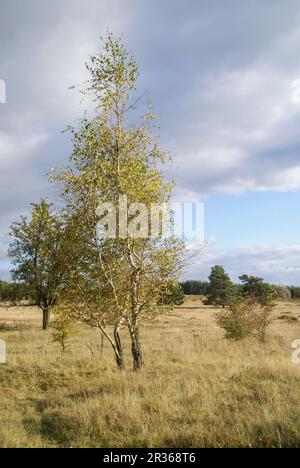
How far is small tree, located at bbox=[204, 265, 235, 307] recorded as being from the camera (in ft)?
303

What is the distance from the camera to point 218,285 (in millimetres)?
94062

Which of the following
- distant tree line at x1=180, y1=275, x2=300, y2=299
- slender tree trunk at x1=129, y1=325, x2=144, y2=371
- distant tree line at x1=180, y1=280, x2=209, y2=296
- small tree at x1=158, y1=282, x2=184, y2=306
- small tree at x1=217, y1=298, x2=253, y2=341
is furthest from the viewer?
distant tree line at x1=180, y1=280, x2=209, y2=296

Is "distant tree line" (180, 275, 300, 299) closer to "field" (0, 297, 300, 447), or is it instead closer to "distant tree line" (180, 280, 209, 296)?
"distant tree line" (180, 280, 209, 296)

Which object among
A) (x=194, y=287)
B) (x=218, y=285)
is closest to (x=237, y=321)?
(x=218, y=285)

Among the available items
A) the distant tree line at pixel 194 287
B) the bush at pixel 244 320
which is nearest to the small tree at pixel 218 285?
the bush at pixel 244 320

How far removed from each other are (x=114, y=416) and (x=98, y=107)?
37.1ft

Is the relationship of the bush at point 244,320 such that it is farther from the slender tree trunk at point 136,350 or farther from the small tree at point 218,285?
the small tree at point 218,285

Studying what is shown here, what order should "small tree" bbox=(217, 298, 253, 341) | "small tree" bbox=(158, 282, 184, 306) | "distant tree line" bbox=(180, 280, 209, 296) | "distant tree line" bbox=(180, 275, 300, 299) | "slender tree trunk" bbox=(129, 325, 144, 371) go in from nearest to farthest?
1. "slender tree trunk" bbox=(129, 325, 144, 371)
2. "small tree" bbox=(158, 282, 184, 306)
3. "small tree" bbox=(217, 298, 253, 341)
4. "distant tree line" bbox=(180, 275, 300, 299)
5. "distant tree line" bbox=(180, 280, 209, 296)

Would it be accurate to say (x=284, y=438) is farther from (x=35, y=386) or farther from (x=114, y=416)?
(x=35, y=386)

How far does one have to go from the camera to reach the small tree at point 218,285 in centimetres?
9246

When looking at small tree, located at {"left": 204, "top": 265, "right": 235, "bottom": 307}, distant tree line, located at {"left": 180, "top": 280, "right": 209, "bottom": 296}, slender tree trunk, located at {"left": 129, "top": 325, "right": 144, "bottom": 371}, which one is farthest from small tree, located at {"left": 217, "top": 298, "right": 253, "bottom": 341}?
distant tree line, located at {"left": 180, "top": 280, "right": 209, "bottom": 296}

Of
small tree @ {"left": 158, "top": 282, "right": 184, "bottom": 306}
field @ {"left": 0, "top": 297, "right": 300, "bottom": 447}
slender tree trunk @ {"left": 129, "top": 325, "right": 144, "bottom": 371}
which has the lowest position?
field @ {"left": 0, "top": 297, "right": 300, "bottom": 447}

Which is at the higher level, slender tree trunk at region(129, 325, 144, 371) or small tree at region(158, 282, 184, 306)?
small tree at region(158, 282, 184, 306)

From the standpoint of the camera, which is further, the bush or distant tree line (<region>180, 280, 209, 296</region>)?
distant tree line (<region>180, 280, 209, 296</region>)
